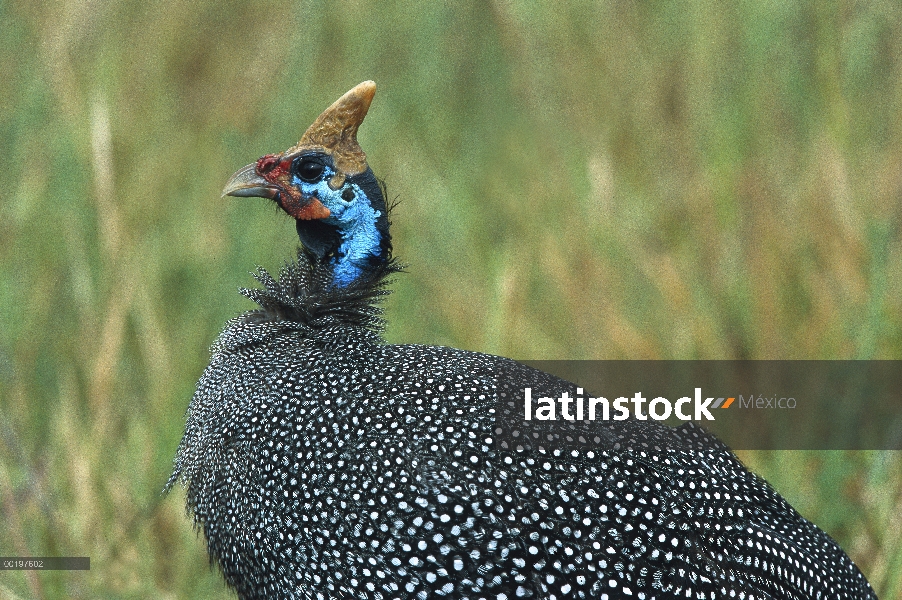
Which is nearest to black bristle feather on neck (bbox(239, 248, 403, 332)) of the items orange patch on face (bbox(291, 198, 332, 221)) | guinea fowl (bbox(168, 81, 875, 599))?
guinea fowl (bbox(168, 81, 875, 599))

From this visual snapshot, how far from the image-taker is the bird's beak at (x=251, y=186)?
10.2 feet

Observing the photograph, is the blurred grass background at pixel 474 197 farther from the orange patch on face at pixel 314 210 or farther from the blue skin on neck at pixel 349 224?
the orange patch on face at pixel 314 210

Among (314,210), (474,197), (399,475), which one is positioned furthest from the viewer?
(474,197)

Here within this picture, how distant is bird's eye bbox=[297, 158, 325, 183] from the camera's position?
3090mm

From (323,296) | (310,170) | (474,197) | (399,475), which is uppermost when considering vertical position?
(474,197)

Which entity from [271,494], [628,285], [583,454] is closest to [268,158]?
[271,494]

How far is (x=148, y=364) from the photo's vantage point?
184 inches

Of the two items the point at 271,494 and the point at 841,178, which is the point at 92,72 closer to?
the point at 271,494

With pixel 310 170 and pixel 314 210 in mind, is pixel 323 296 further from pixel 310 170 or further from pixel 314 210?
pixel 310 170

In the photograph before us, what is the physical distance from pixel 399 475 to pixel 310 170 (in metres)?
0.94

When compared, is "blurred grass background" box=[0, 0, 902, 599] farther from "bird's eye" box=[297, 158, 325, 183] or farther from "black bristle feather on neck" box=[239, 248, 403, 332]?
"bird's eye" box=[297, 158, 325, 183]

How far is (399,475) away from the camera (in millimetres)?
2719

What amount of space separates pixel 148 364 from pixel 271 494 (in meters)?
2.08

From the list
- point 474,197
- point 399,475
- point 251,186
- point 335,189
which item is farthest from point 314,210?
point 474,197
